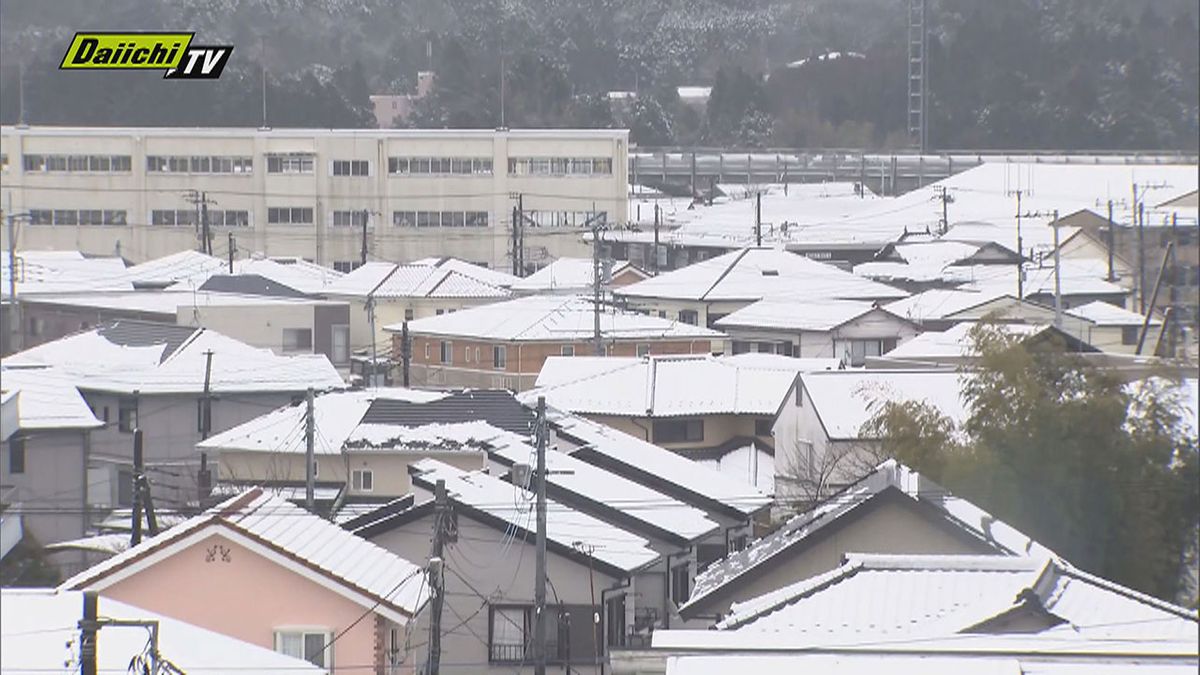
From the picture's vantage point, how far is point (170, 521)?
15.2 ft

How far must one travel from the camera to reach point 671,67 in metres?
23.3

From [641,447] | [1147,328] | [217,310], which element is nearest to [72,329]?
[217,310]

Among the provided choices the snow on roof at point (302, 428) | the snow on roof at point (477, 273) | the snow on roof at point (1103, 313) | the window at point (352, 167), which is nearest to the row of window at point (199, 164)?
the window at point (352, 167)

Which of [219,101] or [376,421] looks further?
[219,101]

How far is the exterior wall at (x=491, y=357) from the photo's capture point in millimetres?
9023

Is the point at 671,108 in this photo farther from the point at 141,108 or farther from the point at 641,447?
the point at 641,447

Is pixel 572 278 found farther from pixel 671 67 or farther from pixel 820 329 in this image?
pixel 671 67

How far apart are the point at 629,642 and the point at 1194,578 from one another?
269 cm

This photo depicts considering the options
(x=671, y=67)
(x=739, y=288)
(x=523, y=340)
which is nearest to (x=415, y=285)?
(x=739, y=288)

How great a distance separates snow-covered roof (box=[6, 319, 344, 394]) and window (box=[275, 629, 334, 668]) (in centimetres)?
201

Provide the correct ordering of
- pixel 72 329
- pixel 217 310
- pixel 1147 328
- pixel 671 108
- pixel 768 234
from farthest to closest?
pixel 671 108 < pixel 768 234 < pixel 217 310 < pixel 72 329 < pixel 1147 328

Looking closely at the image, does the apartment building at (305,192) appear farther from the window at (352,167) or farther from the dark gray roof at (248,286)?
the dark gray roof at (248,286)

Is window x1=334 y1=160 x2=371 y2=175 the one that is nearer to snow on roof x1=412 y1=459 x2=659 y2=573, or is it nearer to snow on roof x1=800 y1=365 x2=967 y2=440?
snow on roof x1=800 y1=365 x2=967 y2=440

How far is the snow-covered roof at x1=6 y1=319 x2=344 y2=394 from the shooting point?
563cm
